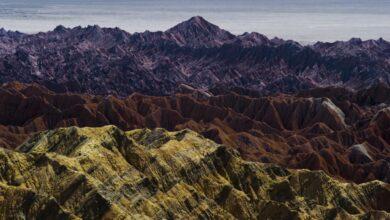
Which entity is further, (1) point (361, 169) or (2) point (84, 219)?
(1) point (361, 169)

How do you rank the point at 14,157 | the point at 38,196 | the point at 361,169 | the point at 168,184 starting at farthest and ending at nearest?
1. the point at 361,169
2. the point at 168,184
3. the point at 14,157
4. the point at 38,196

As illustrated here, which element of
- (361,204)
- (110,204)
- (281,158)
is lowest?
(281,158)

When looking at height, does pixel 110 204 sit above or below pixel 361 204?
above

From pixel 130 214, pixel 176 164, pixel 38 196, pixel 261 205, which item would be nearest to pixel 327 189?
pixel 261 205

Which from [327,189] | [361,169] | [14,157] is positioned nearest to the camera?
[14,157]

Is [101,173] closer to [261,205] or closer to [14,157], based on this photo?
[14,157]

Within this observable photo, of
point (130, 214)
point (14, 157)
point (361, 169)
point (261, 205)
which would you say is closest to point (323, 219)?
point (261, 205)

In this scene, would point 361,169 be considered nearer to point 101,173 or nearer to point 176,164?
point 176,164
